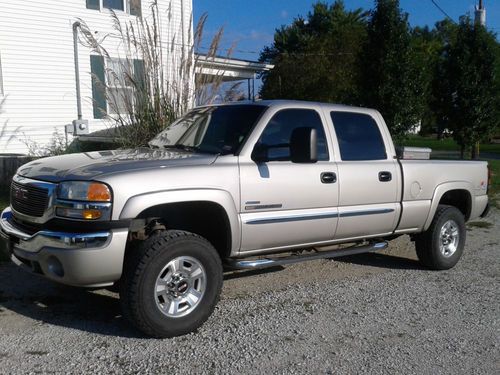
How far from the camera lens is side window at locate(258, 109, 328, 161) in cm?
500

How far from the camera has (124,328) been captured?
4520mm

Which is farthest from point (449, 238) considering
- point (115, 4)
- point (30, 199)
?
point (115, 4)

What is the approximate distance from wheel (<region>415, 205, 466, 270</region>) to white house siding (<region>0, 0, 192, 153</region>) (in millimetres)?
8222

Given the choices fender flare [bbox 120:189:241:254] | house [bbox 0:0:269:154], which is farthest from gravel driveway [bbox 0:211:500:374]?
house [bbox 0:0:269:154]

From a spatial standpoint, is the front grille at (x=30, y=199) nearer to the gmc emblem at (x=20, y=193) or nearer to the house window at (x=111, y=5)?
the gmc emblem at (x=20, y=193)

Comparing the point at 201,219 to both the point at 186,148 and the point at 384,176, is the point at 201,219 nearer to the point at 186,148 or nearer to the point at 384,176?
the point at 186,148

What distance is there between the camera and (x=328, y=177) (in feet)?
17.3

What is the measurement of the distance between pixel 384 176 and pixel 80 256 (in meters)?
3.21

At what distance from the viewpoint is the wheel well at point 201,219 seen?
454 cm

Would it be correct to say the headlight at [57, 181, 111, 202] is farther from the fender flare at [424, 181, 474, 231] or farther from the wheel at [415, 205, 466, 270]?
the wheel at [415, 205, 466, 270]

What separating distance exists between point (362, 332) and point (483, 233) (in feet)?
16.8

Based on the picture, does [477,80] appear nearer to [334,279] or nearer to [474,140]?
[474,140]

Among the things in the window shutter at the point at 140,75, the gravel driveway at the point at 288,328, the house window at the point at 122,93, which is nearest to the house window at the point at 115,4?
the house window at the point at 122,93

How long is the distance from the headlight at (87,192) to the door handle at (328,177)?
2.07 m
